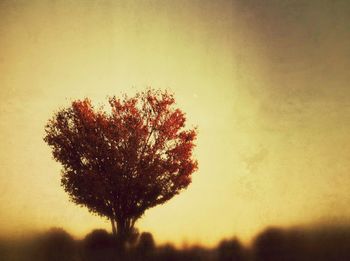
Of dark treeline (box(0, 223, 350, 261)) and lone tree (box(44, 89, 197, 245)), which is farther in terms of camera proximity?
lone tree (box(44, 89, 197, 245))

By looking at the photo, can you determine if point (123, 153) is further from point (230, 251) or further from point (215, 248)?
point (230, 251)

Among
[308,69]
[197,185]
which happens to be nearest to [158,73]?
[197,185]

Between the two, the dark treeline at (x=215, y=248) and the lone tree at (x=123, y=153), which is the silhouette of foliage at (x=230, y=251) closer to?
the dark treeline at (x=215, y=248)

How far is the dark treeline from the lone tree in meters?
0.51

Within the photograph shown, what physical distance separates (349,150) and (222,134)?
2.03m

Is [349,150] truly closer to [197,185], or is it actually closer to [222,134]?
[222,134]

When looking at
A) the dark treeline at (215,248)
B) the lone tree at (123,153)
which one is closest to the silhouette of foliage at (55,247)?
the dark treeline at (215,248)

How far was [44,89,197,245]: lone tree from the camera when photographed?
709cm

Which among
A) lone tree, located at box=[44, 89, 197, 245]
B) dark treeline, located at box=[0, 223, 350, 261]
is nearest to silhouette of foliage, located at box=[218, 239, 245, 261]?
dark treeline, located at box=[0, 223, 350, 261]

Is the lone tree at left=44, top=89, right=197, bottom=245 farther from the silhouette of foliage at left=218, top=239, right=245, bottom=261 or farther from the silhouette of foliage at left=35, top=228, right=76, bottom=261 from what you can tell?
the silhouette of foliage at left=218, top=239, right=245, bottom=261

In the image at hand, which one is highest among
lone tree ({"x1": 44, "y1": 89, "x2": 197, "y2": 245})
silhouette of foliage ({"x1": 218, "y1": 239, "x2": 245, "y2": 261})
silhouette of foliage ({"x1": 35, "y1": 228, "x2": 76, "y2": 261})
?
lone tree ({"x1": 44, "y1": 89, "x2": 197, "y2": 245})

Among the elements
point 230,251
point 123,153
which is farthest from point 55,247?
point 230,251

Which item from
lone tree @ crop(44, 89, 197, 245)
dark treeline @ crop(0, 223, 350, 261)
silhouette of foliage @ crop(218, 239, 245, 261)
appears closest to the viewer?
dark treeline @ crop(0, 223, 350, 261)

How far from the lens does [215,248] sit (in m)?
6.45
